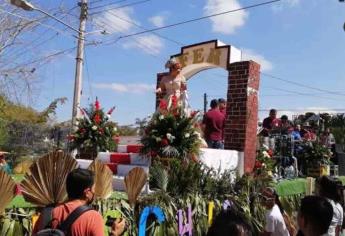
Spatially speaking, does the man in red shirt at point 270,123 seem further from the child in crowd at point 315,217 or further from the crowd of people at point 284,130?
the child in crowd at point 315,217

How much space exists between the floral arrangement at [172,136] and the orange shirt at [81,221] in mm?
4325

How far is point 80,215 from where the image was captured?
332 cm

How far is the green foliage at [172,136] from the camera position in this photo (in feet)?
25.5

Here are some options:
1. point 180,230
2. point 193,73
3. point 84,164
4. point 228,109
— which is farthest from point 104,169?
point 193,73

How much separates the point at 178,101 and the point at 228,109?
1.13m

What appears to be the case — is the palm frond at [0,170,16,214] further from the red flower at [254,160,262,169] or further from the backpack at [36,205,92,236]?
the red flower at [254,160,262,169]

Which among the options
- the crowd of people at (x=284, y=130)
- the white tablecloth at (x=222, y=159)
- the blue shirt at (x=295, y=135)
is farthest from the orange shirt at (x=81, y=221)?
the blue shirt at (x=295, y=135)

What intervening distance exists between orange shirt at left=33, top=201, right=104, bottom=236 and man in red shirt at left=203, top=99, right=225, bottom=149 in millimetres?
6588

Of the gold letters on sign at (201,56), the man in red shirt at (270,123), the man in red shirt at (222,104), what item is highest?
the gold letters on sign at (201,56)

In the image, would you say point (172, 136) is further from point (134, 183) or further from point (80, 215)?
point (80, 215)

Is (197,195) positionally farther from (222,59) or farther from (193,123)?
(222,59)

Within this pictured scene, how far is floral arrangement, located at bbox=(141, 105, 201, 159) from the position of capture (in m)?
7.77

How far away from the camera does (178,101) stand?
895 cm

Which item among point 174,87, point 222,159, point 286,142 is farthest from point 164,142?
point 286,142
